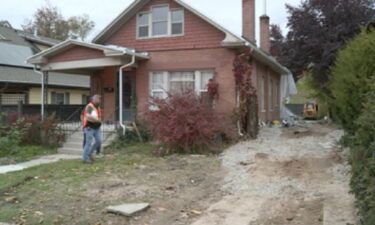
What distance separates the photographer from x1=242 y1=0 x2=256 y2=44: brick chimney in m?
21.2

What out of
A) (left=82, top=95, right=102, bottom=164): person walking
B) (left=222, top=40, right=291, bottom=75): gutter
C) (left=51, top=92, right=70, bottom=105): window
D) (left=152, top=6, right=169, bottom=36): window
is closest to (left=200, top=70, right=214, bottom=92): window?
(left=222, top=40, right=291, bottom=75): gutter

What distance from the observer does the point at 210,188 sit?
8.85 metres

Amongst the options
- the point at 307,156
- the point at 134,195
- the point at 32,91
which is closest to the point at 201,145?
the point at 307,156

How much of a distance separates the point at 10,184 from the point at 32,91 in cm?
1988

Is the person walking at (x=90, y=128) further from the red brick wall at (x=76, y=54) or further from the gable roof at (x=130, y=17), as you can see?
the gable roof at (x=130, y=17)

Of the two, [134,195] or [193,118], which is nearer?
[134,195]

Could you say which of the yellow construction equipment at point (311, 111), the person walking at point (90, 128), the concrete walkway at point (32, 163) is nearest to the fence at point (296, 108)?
the yellow construction equipment at point (311, 111)

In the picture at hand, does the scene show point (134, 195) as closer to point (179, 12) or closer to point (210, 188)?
point (210, 188)

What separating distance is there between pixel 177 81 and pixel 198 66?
1.13 m

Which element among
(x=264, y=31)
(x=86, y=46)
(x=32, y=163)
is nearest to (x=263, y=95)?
(x=264, y=31)

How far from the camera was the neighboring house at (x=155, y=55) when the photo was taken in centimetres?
1689

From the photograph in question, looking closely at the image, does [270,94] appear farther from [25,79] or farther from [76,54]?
[25,79]

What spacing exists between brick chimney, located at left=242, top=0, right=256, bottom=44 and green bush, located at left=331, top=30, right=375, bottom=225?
1035 centimetres

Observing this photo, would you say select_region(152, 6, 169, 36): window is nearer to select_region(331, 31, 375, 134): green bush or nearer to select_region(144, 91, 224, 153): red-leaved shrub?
select_region(144, 91, 224, 153): red-leaved shrub
